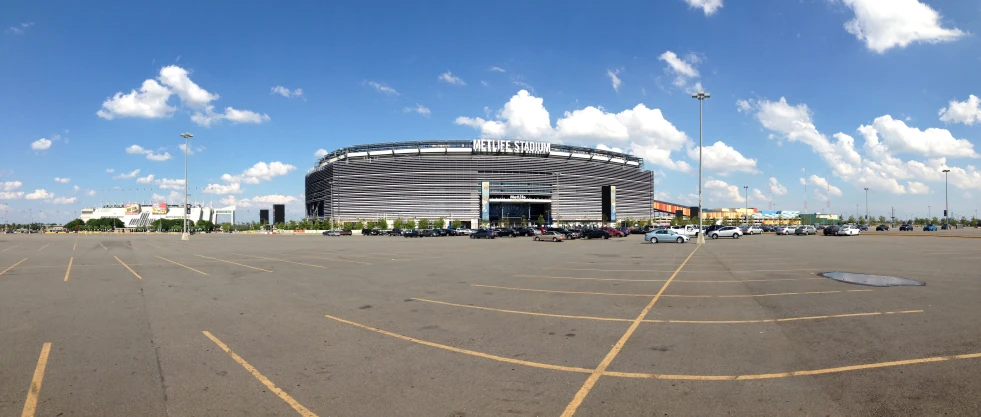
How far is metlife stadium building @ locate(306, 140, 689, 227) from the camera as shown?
17250 centimetres

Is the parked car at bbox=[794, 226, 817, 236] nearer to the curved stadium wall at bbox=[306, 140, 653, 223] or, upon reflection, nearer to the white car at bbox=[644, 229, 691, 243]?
the white car at bbox=[644, 229, 691, 243]

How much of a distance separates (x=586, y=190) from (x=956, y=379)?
186 m

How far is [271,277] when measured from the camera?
15.6 metres

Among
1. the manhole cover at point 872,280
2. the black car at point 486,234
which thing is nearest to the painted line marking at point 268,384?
the manhole cover at point 872,280

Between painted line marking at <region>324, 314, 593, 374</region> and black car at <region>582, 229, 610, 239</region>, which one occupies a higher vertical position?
black car at <region>582, 229, 610, 239</region>

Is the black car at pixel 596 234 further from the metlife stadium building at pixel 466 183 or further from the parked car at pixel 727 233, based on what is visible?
the metlife stadium building at pixel 466 183

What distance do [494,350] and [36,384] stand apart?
5.33 m

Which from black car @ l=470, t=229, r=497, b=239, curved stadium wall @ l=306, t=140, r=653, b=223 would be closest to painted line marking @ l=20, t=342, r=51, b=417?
black car @ l=470, t=229, r=497, b=239

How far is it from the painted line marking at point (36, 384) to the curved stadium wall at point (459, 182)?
166161mm

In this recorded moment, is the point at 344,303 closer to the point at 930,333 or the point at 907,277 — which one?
the point at 930,333

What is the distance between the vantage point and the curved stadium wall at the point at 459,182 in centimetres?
17250

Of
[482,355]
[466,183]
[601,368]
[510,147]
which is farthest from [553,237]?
[510,147]

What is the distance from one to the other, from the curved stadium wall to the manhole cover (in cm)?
16026

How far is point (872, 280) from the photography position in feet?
43.9
